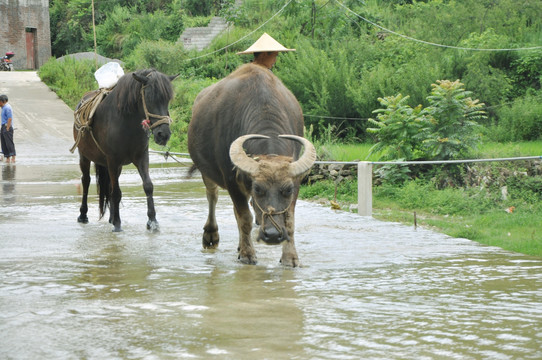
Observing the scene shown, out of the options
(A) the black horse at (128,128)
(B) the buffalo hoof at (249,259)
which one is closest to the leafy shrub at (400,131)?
(A) the black horse at (128,128)

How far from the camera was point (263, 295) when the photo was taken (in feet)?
19.7

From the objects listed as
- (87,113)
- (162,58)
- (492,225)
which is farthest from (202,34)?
(492,225)

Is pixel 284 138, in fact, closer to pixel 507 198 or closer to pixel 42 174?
pixel 507 198

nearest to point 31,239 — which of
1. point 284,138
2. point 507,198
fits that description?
point 284,138

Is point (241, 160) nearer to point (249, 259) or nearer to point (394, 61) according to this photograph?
point (249, 259)

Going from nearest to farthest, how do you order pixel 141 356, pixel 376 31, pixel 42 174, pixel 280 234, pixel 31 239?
1. pixel 141 356
2. pixel 280 234
3. pixel 31 239
4. pixel 42 174
5. pixel 376 31

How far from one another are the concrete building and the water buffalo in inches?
1672

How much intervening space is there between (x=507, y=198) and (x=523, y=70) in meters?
9.94

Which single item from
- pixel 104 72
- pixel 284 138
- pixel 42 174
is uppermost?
pixel 104 72

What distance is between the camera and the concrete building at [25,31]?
155 feet

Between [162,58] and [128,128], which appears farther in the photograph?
[162,58]

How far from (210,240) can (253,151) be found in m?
1.86

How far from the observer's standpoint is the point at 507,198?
11.3 meters

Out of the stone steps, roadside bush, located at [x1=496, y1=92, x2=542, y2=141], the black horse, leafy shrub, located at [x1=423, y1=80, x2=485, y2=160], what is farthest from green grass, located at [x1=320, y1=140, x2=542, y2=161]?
the stone steps
